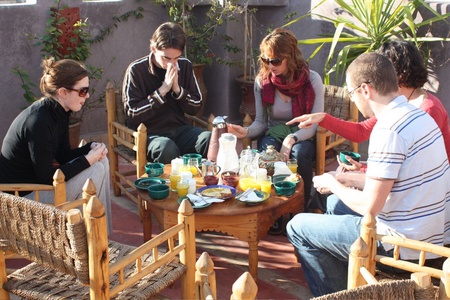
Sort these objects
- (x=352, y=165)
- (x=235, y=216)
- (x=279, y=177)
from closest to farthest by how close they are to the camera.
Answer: (x=235, y=216) → (x=352, y=165) → (x=279, y=177)

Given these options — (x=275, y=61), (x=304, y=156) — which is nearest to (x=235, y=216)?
(x=304, y=156)

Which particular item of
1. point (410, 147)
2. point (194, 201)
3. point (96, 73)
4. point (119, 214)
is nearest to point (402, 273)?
point (410, 147)

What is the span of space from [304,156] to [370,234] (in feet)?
6.26

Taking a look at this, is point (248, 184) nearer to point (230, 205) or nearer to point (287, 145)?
point (230, 205)

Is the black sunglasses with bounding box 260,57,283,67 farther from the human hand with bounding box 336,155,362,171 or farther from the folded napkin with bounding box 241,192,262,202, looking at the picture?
the folded napkin with bounding box 241,192,262,202

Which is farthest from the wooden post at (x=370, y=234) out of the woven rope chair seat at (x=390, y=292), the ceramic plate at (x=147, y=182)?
the ceramic plate at (x=147, y=182)

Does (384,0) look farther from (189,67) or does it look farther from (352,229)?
(352,229)

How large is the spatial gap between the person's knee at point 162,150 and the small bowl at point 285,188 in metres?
1.03

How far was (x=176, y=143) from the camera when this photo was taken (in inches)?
168

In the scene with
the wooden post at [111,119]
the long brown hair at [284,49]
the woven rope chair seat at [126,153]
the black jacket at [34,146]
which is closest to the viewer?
the black jacket at [34,146]

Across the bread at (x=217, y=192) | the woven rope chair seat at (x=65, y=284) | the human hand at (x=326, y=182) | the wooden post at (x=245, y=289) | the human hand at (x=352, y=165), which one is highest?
the wooden post at (x=245, y=289)

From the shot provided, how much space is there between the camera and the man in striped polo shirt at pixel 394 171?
2.23 meters

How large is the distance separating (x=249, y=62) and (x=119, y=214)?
9.15ft

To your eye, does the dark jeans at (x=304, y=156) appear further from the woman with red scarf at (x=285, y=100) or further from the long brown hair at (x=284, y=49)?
the long brown hair at (x=284, y=49)
